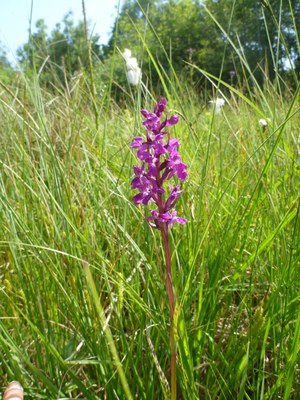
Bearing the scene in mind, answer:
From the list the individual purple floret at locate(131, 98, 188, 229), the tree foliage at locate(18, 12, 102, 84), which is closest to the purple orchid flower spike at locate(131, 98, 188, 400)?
the individual purple floret at locate(131, 98, 188, 229)

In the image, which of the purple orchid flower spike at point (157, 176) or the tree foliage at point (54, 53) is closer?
the purple orchid flower spike at point (157, 176)

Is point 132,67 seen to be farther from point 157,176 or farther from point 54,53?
point 157,176

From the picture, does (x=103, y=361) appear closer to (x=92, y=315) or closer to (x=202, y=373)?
(x=92, y=315)

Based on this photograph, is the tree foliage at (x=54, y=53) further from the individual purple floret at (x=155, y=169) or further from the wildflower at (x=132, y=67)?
the individual purple floret at (x=155, y=169)

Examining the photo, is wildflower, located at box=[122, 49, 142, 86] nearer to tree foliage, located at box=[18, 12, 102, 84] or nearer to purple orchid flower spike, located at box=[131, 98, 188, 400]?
tree foliage, located at box=[18, 12, 102, 84]

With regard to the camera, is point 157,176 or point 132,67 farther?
point 132,67

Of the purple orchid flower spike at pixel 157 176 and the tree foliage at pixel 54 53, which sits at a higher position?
the tree foliage at pixel 54 53

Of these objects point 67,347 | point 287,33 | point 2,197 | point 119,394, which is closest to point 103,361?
point 119,394

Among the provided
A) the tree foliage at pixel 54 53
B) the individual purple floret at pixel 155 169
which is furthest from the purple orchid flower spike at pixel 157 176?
the tree foliage at pixel 54 53

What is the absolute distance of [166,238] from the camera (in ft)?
3.03

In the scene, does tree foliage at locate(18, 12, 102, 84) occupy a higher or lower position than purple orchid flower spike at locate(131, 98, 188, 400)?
higher

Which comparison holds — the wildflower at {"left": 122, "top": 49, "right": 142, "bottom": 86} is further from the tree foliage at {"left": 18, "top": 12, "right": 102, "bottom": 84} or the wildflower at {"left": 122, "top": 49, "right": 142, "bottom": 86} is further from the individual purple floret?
the individual purple floret

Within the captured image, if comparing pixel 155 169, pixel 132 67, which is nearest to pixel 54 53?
pixel 132 67

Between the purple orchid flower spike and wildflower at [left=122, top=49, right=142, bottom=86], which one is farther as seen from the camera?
wildflower at [left=122, top=49, right=142, bottom=86]
